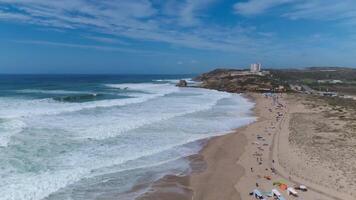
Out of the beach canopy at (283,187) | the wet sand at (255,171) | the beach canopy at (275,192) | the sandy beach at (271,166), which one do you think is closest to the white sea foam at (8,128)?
Answer: the wet sand at (255,171)

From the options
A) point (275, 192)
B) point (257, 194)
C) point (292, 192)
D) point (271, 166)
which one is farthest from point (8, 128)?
point (292, 192)

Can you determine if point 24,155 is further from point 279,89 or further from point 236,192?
point 279,89

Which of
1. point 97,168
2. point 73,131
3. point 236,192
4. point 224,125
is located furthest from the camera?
point 224,125

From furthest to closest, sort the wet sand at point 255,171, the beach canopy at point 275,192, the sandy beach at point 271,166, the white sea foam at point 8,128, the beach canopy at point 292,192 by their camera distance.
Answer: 1. the white sea foam at point 8,128
2. the sandy beach at point 271,166
3. the wet sand at point 255,171
4. the beach canopy at point 292,192
5. the beach canopy at point 275,192

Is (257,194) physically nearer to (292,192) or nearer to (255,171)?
(292,192)

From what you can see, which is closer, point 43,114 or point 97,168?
point 97,168

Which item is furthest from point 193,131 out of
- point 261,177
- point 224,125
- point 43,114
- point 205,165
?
point 43,114

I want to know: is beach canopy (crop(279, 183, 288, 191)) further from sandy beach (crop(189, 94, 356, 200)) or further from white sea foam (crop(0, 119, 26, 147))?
white sea foam (crop(0, 119, 26, 147))

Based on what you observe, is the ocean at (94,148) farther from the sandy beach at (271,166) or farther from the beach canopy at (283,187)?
the beach canopy at (283,187)
